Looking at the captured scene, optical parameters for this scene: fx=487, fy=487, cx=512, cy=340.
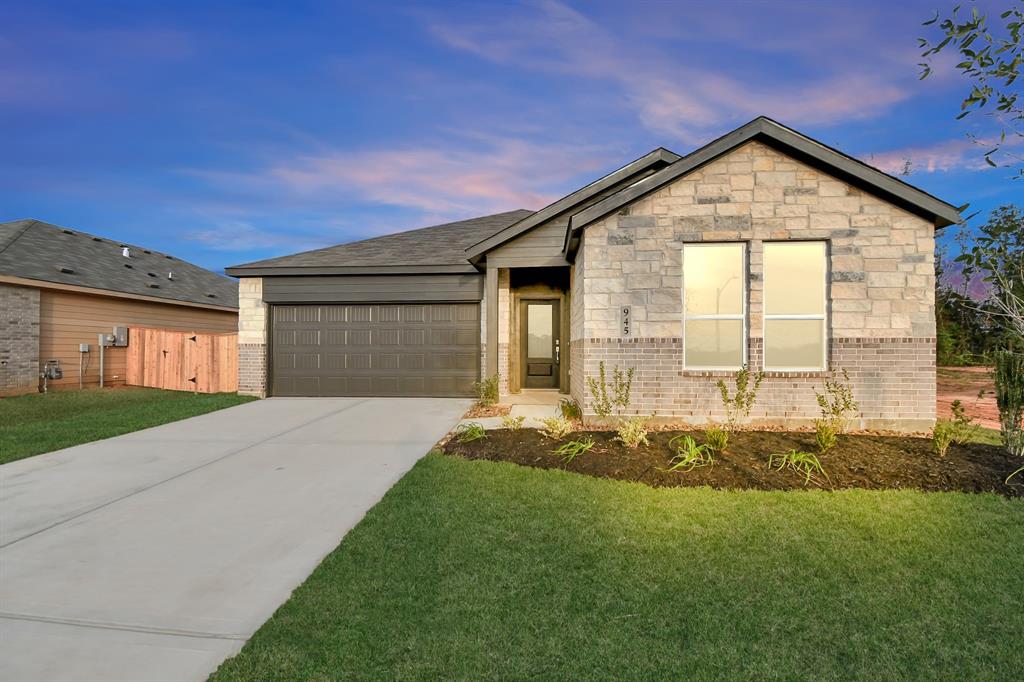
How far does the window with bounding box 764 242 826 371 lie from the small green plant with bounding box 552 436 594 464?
11.6ft

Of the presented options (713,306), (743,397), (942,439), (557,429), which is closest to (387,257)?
(557,429)

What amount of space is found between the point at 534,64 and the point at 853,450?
30.1ft

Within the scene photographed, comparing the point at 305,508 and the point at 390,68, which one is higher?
the point at 390,68

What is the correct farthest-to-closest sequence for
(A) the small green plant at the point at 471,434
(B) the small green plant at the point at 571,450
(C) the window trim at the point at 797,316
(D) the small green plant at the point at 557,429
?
(C) the window trim at the point at 797,316, (A) the small green plant at the point at 471,434, (D) the small green plant at the point at 557,429, (B) the small green plant at the point at 571,450

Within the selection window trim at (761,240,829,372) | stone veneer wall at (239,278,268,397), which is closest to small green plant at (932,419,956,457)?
window trim at (761,240,829,372)

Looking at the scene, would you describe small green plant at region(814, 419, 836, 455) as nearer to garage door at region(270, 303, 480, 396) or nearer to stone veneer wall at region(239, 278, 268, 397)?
garage door at region(270, 303, 480, 396)

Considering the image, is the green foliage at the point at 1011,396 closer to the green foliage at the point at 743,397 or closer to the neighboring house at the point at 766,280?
the neighboring house at the point at 766,280

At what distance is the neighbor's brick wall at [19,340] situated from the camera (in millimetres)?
12602

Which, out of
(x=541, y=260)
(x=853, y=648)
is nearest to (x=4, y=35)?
(x=541, y=260)

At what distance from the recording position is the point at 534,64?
1029cm

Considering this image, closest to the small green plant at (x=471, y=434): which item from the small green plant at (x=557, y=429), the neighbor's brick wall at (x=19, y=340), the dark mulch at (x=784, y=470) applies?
the dark mulch at (x=784, y=470)

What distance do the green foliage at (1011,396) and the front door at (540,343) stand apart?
8045mm

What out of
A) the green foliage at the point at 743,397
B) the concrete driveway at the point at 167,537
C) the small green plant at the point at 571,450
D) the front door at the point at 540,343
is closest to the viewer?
the concrete driveway at the point at 167,537

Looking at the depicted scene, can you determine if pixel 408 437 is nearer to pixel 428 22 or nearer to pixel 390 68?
pixel 428 22
